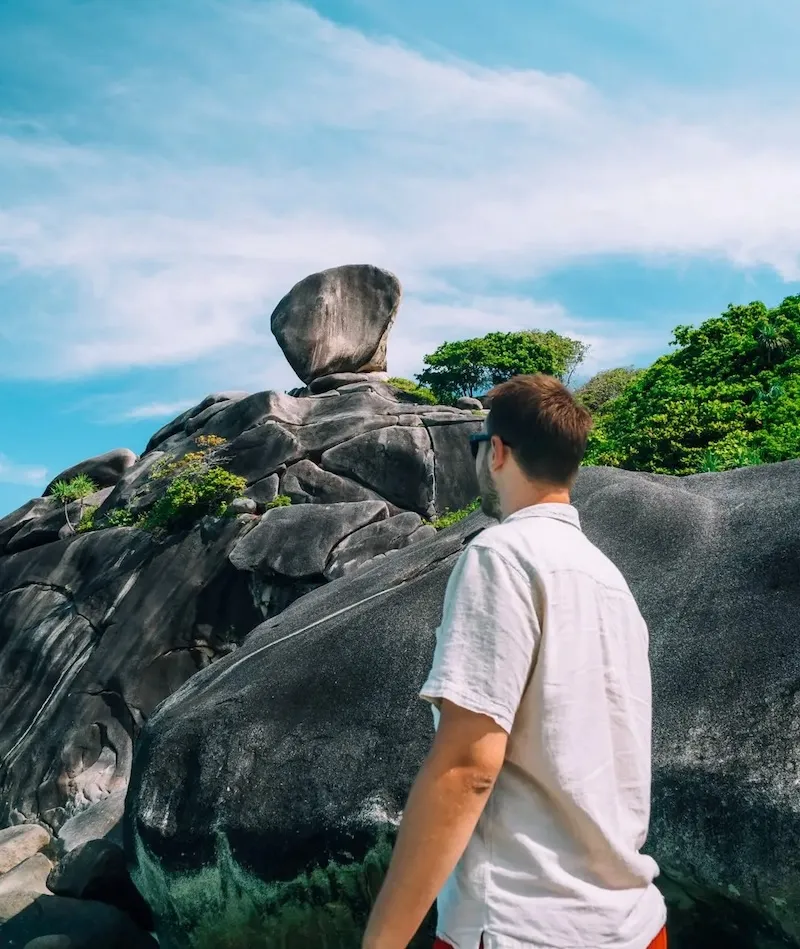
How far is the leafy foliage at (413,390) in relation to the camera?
20.7 metres

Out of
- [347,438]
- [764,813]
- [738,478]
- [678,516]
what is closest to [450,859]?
[764,813]

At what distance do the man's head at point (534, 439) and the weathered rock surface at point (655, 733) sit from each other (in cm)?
296

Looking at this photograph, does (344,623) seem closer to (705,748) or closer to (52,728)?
(705,748)

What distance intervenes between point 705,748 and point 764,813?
414 millimetres

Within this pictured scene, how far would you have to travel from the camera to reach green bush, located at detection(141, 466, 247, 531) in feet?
56.1

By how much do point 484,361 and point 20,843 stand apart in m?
19.9

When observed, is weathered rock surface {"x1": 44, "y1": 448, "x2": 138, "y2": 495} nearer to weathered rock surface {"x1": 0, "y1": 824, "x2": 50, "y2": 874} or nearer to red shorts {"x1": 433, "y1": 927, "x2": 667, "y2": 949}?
weathered rock surface {"x1": 0, "y1": 824, "x2": 50, "y2": 874}

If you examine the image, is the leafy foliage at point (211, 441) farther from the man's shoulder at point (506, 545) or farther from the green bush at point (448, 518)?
the man's shoulder at point (506, 545)

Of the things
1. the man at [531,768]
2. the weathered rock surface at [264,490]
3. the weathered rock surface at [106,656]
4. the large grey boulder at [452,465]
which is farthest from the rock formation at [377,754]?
the large grey boulder at [452,465]

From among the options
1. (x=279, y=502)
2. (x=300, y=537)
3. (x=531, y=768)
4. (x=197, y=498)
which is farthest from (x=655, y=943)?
(x=197, y=498)

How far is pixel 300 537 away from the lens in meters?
15.2

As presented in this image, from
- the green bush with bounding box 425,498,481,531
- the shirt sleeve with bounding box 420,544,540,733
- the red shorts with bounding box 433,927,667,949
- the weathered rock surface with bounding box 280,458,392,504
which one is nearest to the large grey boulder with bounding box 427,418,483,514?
the green bush with bounding box 425,498,481,531

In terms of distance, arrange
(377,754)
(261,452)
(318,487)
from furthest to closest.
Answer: (261,452)
(318,487)
(377,754)

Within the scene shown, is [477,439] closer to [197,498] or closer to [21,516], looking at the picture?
[197,498]
